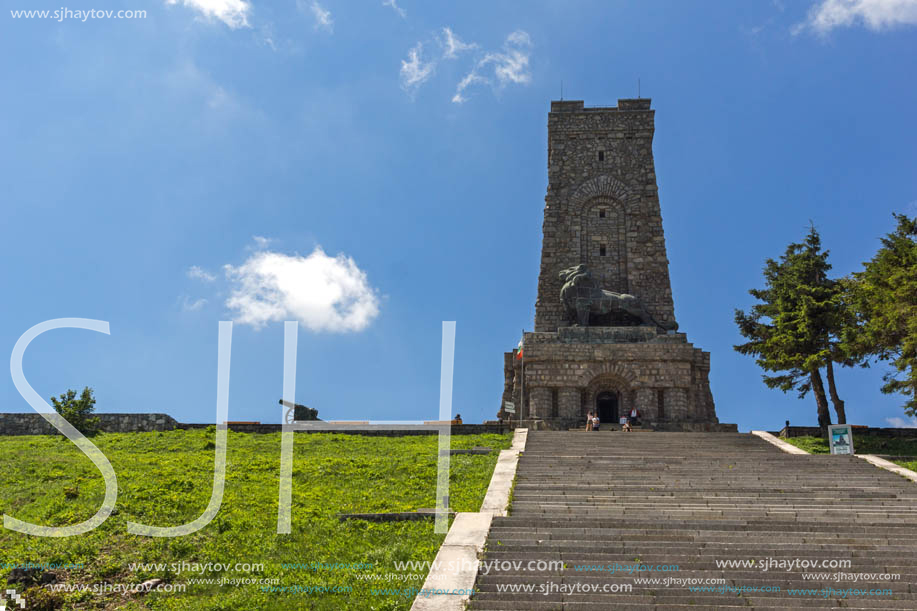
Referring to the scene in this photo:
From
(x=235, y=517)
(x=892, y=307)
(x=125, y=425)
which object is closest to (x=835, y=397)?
(x=892, y=307)

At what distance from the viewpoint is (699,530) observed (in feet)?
36.6

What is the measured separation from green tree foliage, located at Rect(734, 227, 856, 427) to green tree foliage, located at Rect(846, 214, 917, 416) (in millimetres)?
2059

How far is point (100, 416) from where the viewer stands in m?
26.0

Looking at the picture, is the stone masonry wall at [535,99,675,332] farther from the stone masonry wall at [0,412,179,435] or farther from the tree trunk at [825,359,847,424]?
the stone masonry wall at [0,412,179,435]

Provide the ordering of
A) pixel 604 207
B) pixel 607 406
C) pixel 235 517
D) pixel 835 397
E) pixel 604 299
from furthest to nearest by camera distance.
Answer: pixel 604 207 < pixel 604 299 < pixel 607 406 < pixel 835 397 < pixel 235 517

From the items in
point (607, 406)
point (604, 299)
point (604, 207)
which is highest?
point (604, 207)

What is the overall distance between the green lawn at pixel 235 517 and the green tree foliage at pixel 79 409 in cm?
468

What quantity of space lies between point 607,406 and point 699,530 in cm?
1720

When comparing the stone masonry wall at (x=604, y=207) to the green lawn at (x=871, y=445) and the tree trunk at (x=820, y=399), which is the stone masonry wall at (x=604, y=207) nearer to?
the tree trunk at (x=820, y=399)

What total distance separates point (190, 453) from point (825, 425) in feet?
62.8

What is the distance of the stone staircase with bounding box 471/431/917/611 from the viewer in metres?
9.03

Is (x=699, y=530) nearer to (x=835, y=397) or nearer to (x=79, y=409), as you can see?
(x=835, y=397)

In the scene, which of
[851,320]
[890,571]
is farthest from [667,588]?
[851,320]

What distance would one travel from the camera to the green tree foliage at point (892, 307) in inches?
688
